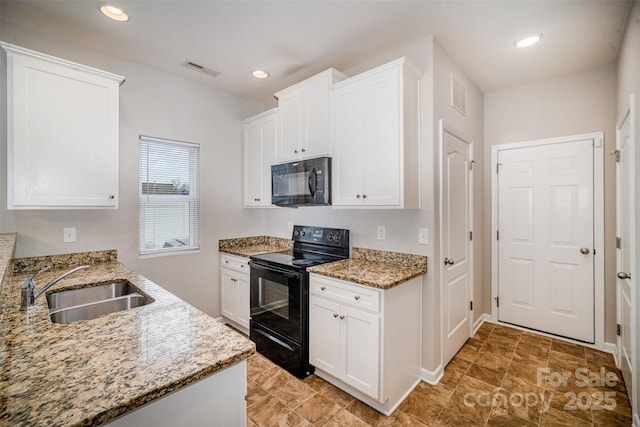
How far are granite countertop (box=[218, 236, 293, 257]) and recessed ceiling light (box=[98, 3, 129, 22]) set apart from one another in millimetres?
2199

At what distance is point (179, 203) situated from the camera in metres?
3.08

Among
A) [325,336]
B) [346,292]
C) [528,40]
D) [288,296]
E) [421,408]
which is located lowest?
[421,408]

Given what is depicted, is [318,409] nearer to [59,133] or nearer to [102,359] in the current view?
[102,359]

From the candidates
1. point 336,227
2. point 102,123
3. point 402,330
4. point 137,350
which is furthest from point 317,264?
point 102,123

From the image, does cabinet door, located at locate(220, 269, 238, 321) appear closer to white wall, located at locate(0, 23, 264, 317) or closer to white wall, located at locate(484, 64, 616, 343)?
white wall, located at locate(0, 23, 264, 317)

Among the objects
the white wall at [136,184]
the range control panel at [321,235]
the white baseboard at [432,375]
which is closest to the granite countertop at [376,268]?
the range control panel at [321,235]

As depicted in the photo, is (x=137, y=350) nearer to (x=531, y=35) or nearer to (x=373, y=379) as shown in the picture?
(x=373, y=379)

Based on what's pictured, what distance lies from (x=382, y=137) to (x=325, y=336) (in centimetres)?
161

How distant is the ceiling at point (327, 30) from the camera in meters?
1.91

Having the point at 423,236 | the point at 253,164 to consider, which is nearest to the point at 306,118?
the point at 253,164

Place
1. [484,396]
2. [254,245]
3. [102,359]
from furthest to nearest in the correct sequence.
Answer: [254,245] < [484,396] < [102,359]

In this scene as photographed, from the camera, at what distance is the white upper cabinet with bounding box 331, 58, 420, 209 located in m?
2.10

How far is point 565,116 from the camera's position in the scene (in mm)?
2926

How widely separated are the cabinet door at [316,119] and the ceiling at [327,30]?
30 cm
